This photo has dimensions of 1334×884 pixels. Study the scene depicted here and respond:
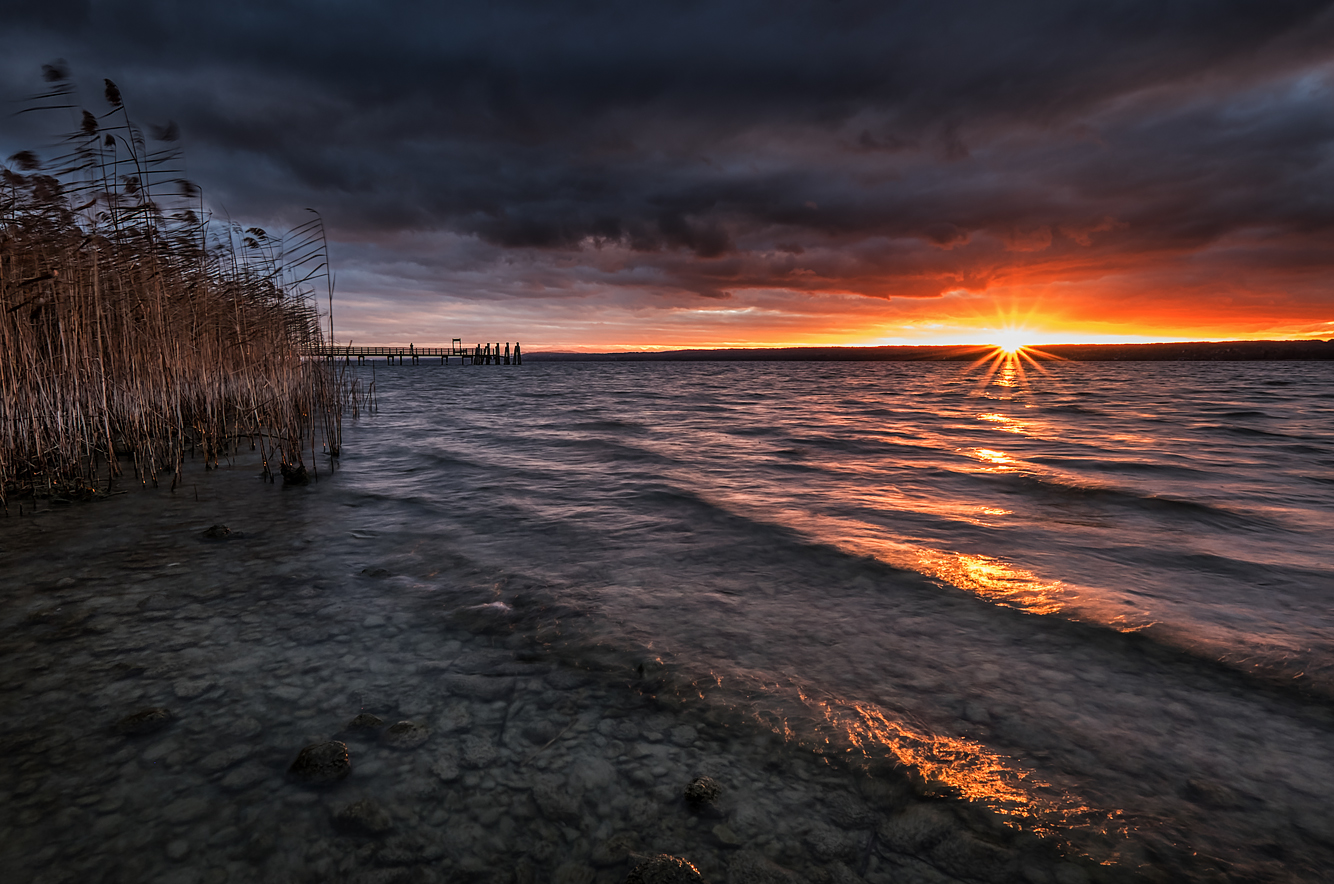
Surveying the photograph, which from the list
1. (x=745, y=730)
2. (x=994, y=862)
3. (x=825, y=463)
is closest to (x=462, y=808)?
(x=745, y=730)

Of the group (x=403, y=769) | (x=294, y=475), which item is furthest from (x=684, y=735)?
(x=294, y=475)

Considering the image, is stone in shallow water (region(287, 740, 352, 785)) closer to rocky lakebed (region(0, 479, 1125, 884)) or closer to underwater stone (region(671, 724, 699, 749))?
rocky lakebed (region(0, 479, 1125, 884))

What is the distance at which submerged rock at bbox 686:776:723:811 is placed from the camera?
99.2 inches

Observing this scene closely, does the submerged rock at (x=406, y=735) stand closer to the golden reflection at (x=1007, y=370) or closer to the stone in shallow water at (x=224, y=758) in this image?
the stone in shallow water at (x=224, y=758)

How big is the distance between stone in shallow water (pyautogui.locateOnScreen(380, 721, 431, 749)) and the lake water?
18 millimetres

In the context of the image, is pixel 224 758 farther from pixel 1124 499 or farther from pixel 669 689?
pixel 1124 499

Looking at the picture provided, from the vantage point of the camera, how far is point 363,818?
7.79 feet

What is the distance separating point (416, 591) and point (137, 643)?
1.75 meters

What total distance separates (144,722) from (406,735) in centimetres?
133

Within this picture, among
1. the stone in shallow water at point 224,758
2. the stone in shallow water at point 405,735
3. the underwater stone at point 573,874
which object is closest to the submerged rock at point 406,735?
the stone in shallow water at point 405,735

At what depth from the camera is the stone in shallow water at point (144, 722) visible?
284cm

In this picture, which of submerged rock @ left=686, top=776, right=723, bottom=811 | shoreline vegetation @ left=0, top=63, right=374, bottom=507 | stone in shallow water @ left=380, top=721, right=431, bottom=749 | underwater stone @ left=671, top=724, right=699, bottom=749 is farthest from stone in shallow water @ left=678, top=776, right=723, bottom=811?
shoreline vegetation @ left=0, top=63, right=374, bottom=507

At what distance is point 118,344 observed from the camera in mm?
9086

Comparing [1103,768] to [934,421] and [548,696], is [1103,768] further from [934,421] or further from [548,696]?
[934,421]
